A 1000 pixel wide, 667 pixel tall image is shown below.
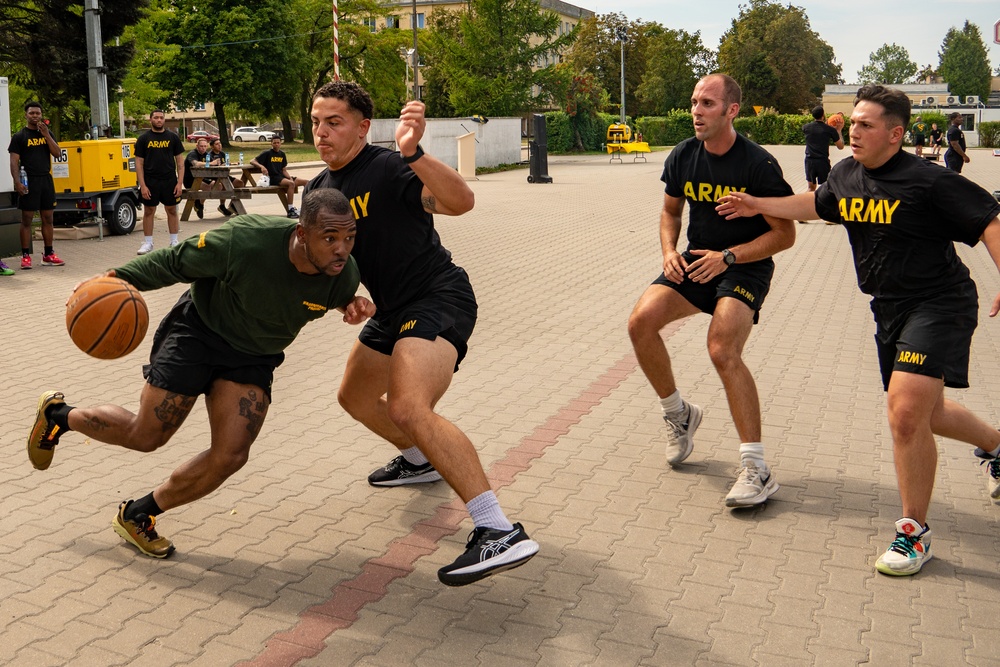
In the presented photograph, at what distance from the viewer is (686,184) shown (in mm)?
5734

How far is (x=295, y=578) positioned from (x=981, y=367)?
6.21 metres

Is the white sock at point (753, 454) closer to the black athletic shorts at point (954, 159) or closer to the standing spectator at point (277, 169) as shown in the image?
the standing spectator at point (277, 169)

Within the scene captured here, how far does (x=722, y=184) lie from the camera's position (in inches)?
219

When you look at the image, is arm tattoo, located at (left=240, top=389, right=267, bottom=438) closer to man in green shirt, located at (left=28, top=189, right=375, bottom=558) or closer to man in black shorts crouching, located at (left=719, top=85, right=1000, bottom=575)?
man in green shirt, located at (left=28, top=189, right=375, bottom=558)

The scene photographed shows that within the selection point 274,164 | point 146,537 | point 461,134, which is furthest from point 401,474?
point 461,134

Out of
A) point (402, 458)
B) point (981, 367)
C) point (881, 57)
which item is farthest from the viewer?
point (881, 57)

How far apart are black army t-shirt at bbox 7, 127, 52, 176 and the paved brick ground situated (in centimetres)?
554

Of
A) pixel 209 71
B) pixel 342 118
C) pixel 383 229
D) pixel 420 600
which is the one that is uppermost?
pixel 209 71

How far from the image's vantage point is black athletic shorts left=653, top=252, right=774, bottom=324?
17.9 feet

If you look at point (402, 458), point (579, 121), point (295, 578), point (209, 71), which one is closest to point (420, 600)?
point (295, 578)

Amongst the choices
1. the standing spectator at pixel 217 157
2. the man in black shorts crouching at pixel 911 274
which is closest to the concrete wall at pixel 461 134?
the standing spectator at pixel 217 157

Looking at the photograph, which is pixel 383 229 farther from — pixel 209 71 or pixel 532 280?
pixel 209 71

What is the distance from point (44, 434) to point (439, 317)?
6.21 feet

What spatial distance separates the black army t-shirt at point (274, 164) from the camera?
63.6 ft
